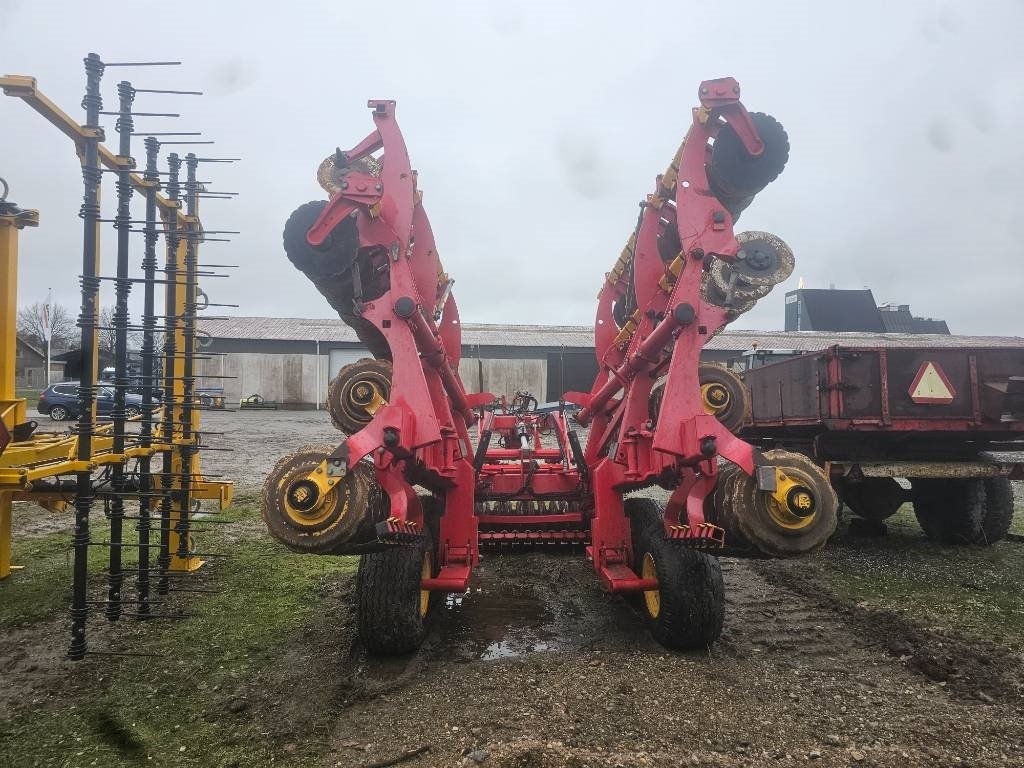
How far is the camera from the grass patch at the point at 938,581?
4.98 m

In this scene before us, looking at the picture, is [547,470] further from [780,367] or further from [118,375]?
[780,367]

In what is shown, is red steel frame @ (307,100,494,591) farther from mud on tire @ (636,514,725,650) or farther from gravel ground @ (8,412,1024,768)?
mud on tire @ (636,514,725,650)

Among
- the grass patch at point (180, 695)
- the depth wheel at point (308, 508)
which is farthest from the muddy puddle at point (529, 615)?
the depth wheel at point (308, 508)

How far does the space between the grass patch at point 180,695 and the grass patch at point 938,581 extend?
469 cm

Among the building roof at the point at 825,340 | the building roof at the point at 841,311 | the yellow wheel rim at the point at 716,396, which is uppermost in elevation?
the building roof at the point at 841,311

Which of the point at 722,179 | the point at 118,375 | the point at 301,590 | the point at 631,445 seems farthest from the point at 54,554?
the point at 722,179

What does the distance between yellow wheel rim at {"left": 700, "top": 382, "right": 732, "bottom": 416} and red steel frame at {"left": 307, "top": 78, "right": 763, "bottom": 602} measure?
14.2 inches

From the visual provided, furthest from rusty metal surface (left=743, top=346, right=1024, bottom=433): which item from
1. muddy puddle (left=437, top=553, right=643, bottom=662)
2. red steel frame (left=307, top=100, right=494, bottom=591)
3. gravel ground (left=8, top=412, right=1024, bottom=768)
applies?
red steel frame (left=307, top=100, right=494, bottom=591)

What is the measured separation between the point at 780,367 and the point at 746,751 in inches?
235

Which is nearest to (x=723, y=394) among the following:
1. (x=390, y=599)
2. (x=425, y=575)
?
(x=425, y=575)

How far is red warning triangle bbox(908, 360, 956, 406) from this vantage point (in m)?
6.58

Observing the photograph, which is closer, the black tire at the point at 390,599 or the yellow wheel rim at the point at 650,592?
the black tire at the point at 390,599

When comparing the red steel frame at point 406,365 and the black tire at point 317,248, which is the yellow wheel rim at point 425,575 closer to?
the red steel frame at point 406,365

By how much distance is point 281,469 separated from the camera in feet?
10.9
